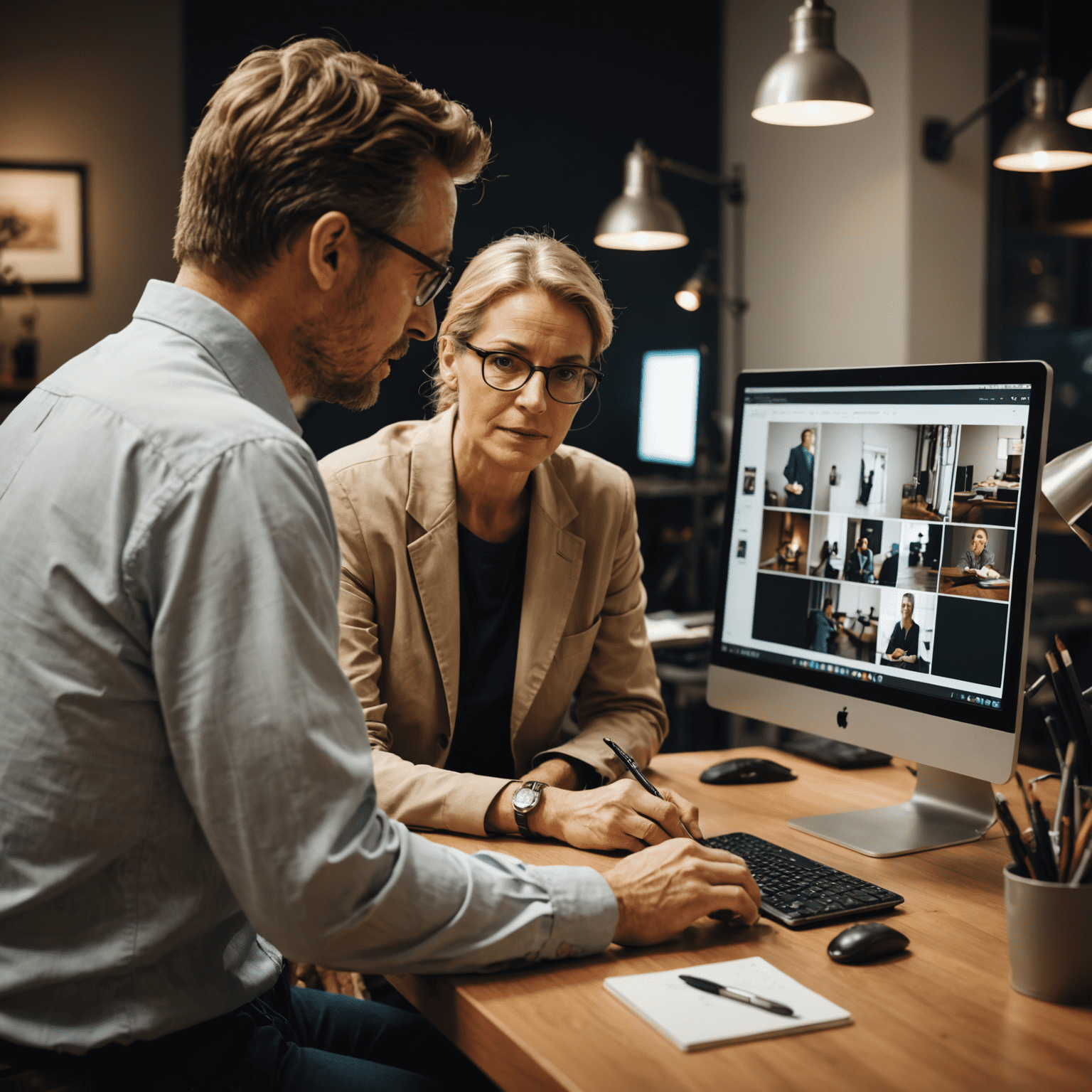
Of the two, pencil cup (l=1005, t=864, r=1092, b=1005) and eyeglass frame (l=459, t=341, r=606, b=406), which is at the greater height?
eyeglass frame (l=459, t=341, r=606, b=406)

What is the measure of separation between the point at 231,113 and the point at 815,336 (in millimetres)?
3449

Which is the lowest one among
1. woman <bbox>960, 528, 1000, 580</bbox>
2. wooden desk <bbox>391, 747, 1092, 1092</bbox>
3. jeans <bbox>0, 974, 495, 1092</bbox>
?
jeans <bbox>0, 974, 495, 1092</bbox>

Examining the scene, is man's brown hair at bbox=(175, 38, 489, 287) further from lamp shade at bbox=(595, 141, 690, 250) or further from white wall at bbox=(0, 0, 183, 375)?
white wall at bbox=(0, 0, 183, 375)

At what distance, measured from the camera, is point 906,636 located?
4.12ft

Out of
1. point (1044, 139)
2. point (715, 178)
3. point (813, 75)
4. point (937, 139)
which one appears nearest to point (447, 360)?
point (813, 75)

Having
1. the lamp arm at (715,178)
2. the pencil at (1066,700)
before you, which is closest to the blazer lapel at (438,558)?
the pencil at (1066,700)

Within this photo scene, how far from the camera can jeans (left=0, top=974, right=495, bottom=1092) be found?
0.83 metres

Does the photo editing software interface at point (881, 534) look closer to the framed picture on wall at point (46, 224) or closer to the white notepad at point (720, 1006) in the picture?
the white notepad at point (720, 1006)

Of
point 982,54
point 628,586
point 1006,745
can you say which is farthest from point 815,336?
point 1006,745

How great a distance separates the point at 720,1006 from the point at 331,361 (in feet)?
2.18

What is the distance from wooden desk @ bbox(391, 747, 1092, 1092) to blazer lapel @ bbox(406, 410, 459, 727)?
40cm

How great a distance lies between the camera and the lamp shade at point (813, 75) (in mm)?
2420

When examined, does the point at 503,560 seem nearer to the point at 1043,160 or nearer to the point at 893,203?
the point at 1043,160

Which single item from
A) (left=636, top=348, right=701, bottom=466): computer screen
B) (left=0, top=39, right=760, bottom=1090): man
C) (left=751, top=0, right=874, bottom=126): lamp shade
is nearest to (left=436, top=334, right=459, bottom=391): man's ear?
(left=0, top=39, right=760, bottom=1090): man
